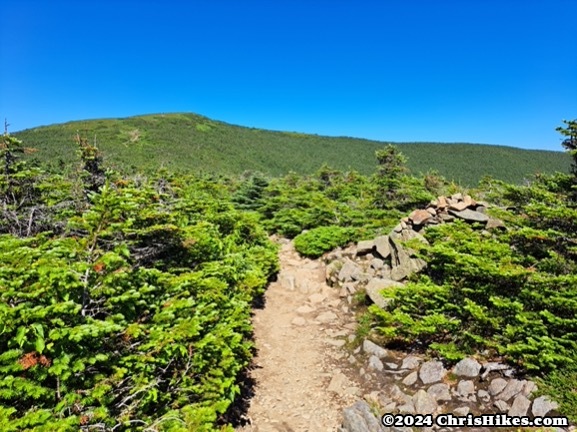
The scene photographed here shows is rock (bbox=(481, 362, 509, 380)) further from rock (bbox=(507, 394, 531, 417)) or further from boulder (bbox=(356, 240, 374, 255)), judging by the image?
boulder (bbox=(356, 240, 374, 255))

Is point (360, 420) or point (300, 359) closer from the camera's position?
point (360, 420)

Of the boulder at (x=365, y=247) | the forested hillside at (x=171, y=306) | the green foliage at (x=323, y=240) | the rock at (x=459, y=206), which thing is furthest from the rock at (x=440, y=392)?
the green foliage at (x=323, y=240)

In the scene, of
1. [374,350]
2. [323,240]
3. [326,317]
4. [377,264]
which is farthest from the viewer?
[323,240]

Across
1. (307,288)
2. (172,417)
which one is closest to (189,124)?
(307,288)

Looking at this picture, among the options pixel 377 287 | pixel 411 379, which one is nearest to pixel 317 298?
pixel 377 287

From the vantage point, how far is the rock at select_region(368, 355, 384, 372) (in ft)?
22.2

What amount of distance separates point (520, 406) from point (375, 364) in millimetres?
2452

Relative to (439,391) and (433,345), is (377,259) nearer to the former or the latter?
(433,345)

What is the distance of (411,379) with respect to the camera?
625 centimetres

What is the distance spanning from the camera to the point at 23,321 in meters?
3.27

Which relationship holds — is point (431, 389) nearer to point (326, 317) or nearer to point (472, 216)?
point (326, 317)

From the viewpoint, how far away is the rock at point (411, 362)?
6570 millimetres

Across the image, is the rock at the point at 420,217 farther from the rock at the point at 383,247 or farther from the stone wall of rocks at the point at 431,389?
the stone wall of rocks at the point at 431,389

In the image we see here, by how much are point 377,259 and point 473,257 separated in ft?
16.2
